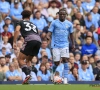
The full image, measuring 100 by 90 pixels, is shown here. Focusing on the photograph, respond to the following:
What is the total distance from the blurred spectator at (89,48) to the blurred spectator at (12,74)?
3362mm

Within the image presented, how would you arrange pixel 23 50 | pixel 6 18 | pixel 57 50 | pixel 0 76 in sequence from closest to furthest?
pixel 23 50 → pixel 57 50 → pixel 0 76 → pixel 6 18

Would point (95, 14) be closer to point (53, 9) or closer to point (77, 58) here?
point (53, 9)

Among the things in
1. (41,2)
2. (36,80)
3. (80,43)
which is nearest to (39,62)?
(36,80)

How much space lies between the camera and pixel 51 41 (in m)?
15.2

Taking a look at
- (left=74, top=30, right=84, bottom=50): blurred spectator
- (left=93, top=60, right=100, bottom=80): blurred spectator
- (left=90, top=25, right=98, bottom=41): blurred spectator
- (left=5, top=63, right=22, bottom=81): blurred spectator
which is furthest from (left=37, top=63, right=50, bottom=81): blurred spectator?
(left=90, top=25, right=98, bottom=41): blurred spectator

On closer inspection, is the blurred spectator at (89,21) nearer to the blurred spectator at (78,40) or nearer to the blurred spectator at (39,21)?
the blurred spectator at (78,40)

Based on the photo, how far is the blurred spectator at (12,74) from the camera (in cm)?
1587

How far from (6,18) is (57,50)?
4.94 m

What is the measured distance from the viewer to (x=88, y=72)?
1702 centimetres

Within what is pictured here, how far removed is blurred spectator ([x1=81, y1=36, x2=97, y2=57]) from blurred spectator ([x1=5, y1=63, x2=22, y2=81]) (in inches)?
132

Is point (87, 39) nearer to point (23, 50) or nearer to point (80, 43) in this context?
point (80, 43)

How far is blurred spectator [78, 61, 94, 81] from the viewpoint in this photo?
55.3 feet

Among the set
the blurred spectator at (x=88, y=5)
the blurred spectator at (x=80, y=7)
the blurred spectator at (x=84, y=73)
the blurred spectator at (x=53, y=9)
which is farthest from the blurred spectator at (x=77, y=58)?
the blurred spectator at (x=88, y=5)

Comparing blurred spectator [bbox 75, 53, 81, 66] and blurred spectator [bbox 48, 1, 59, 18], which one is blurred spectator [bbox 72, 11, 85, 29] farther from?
blurred spectator [bbox 75, 53, 81, 66]
